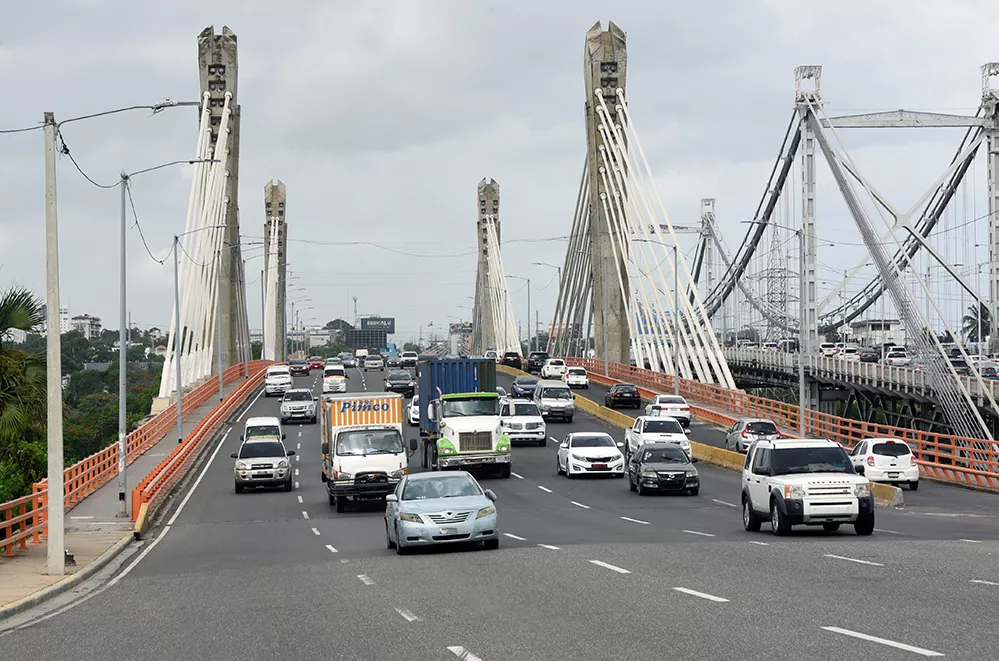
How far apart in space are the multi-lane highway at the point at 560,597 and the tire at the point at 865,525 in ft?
2.01

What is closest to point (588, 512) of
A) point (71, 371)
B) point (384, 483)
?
point (384, 483)

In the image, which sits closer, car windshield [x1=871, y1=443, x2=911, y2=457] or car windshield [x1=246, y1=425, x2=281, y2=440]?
car windshield [x1=871, y1=443, x2=911, y2=457]

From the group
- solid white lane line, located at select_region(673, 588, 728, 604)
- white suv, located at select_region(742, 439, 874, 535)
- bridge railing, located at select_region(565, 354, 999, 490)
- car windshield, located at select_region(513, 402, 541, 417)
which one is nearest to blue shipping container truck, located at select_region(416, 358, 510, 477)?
car windshield, located at select_region(513, 402, 541, 417)

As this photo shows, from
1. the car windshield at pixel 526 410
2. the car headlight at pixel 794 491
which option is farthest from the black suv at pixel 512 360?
the car headlight at pixel 794 491

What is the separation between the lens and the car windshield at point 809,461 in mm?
24109

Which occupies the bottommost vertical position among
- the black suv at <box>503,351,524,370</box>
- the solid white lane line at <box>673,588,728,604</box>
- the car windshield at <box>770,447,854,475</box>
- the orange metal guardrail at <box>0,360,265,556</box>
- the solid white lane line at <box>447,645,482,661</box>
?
the orange metal guardrail at <box>0,360,265,556</box>

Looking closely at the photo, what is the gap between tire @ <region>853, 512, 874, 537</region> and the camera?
78.5 ft

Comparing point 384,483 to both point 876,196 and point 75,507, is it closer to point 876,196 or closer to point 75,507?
point 75,507

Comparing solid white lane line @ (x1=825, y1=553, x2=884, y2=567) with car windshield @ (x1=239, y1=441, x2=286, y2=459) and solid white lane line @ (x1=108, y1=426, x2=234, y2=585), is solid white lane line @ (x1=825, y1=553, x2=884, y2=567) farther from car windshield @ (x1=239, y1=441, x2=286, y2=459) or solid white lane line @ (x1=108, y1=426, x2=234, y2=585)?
car windshield @ (x1=239, y1=441, x2=286, y2=459)

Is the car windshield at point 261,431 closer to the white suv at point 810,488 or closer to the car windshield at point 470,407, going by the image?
the car windshield at point 470,407

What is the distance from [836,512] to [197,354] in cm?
6034

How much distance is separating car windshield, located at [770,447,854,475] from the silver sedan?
17.8ft

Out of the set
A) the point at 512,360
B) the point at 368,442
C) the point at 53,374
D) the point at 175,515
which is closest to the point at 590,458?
the point at 368,442

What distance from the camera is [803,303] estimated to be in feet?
197
